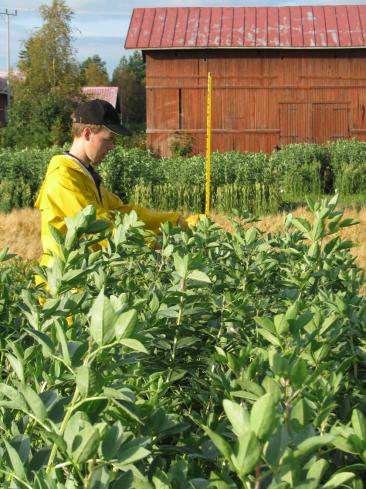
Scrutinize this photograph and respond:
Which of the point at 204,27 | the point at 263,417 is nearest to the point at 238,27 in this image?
the point at 204,27

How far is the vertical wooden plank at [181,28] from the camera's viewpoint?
2545 centimetres

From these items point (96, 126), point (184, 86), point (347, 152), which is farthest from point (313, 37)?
point (96, 126)

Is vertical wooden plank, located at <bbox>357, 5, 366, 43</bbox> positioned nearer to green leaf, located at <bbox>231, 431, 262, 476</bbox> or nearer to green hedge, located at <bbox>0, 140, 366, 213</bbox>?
green hedge, located at <bbox>0, 140, 366, 213</bbox>

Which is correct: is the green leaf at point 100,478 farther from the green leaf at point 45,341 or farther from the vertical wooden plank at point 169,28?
the vertical wooden plank at point 169,28

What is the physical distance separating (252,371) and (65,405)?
36 centimetres

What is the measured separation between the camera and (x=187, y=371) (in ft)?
6.12

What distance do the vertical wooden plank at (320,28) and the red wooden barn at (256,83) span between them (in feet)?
0.13

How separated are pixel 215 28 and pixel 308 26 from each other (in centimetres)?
284

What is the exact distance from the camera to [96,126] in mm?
4500

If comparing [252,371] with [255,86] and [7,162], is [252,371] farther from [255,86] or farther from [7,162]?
[255,86]

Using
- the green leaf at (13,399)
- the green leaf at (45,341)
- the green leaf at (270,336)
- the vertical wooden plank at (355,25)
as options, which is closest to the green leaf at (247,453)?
the green leaf at (13,399)

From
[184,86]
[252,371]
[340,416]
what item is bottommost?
[340,416]

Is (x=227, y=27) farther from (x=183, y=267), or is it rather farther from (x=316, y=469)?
(x=316, y=469)

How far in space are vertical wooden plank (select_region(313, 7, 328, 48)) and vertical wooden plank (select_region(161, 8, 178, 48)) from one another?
4.29m
